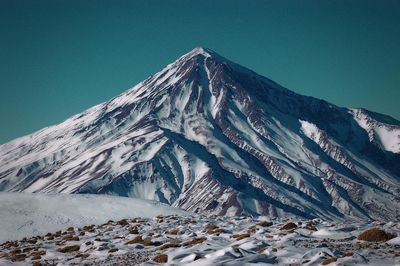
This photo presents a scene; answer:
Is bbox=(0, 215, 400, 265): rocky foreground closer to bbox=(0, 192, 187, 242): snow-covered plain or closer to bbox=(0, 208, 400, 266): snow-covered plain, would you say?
bbox=(0, 208, 400, 266): snow-covered plain

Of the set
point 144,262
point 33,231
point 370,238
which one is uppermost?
point 33,231

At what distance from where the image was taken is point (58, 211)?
184 feet

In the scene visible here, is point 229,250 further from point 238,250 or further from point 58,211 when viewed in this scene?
point 58,211

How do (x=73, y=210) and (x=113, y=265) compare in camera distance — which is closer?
(x=113, y=265)

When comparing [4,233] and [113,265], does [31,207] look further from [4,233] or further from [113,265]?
[113,265]

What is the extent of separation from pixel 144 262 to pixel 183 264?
273 centimetres

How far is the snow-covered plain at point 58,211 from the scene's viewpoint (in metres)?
49.5

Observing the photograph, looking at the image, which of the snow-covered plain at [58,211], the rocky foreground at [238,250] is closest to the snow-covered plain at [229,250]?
the rocky foreground at [238,250]

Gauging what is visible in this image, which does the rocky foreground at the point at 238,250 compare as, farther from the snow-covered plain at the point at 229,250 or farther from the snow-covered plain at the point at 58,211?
the snow-covered plain at the point at 58,211

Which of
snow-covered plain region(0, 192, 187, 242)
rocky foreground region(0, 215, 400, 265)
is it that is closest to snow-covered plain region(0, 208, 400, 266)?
rocky foreground region(0, 215, 400, 265)

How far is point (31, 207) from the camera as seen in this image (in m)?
56.8

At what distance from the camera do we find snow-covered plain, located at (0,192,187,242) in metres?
49.5

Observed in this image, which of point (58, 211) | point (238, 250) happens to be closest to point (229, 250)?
point (238, 250)

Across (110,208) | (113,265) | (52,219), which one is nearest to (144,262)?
(113,265)
